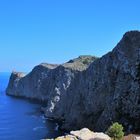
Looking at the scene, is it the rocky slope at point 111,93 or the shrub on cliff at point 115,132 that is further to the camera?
the rocky slope at point 111,93

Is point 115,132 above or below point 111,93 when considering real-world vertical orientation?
below

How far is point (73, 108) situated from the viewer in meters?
129

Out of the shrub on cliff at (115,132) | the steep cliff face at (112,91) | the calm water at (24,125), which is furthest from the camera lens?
the calm water at (24,125)

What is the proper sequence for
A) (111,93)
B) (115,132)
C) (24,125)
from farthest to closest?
Result: (24,125) → (111,93) → (115,132)

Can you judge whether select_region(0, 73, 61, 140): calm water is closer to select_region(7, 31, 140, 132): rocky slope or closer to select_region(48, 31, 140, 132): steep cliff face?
select_region(7, 31, 140, 132): rocky slope

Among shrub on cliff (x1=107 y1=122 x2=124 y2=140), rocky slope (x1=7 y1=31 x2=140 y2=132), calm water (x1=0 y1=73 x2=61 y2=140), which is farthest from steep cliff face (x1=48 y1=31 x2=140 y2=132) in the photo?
shrub on cliff (x1=107 y1=122 x2=124 y2=140)

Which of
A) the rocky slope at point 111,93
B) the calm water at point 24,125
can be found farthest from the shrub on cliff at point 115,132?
the calm water at point 24,125

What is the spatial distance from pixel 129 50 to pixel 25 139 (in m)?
36.1

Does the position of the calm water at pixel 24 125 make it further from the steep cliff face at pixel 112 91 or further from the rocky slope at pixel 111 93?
the steep cliff face at pixel 112 91

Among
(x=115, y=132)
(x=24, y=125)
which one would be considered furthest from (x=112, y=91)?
(x=115, y=132)

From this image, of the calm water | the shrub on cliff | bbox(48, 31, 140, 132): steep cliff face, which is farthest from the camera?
the calm water

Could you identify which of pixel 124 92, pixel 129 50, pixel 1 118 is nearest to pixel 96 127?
pixel 124 92

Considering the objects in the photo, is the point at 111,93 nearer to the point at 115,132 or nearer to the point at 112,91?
the point at 112,91

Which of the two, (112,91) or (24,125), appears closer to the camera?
(112,91)
